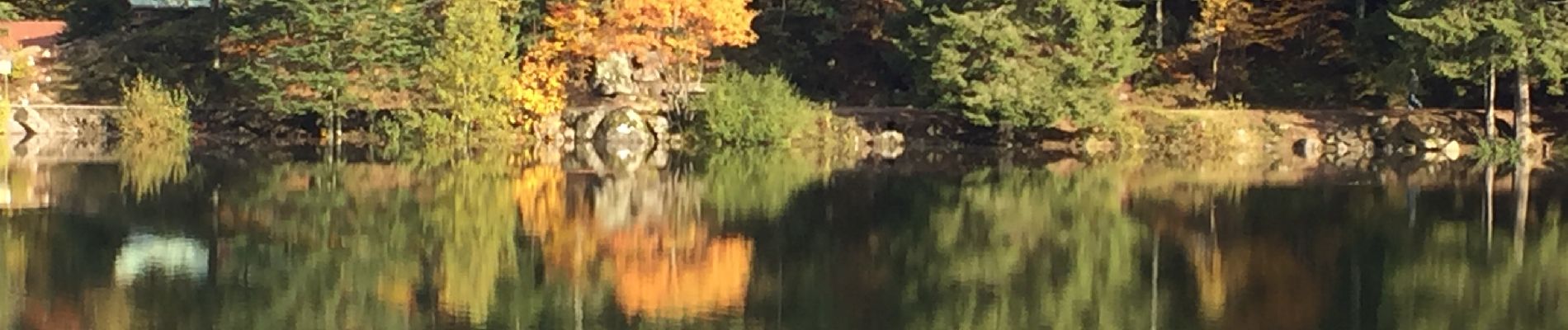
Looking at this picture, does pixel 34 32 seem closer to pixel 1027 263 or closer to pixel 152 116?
pixel 152 116

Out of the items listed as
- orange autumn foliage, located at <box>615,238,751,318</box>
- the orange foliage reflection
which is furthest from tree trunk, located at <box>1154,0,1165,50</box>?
orange autumn foliage, located at <box>615,238,751,318</box>

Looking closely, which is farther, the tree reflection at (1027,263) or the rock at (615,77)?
the rock at (615,77)

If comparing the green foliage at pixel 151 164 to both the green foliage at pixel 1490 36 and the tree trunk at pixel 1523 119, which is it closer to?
the green foliage at pixel 1490 36

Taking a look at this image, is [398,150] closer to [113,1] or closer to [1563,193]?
[113,1]

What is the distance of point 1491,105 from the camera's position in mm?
38812

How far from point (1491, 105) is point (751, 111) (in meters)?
15.8

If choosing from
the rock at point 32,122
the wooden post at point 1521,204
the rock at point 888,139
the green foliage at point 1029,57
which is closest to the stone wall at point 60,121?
the rock at point 32,122

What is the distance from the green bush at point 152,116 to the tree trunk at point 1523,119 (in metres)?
29.2

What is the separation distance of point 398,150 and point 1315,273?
24328mm

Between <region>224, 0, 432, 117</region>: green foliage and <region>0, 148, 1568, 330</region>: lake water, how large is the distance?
8.99m

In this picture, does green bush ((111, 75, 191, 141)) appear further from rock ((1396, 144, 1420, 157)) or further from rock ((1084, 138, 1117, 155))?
rock ((1396, 144, 1420, 157))

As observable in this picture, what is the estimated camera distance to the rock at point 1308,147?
3959 centimetres

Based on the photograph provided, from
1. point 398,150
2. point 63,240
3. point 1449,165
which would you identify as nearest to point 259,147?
point 398,150

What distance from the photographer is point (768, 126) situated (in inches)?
1594
